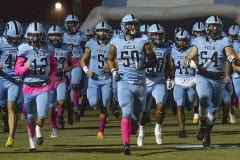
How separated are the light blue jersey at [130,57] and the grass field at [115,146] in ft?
3.61

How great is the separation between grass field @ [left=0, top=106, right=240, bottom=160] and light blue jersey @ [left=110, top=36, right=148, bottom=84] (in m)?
1.10

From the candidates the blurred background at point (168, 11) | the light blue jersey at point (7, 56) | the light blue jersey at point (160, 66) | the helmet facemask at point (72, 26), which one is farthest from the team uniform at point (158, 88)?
the blurred background at point (168, 11)

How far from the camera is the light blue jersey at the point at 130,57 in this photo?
11.5 meters

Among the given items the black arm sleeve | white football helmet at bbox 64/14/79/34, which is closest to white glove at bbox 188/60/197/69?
the black arm sleeve

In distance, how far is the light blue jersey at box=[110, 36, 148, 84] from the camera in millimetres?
11508

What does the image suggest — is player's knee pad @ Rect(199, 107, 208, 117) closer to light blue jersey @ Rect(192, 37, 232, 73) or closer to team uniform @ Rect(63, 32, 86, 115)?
light blue jersey @ Rect(192, 37, 232, 73)

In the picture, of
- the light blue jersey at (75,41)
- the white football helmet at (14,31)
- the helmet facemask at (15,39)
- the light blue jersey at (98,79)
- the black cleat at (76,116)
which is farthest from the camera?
the black cleat at (76,116)

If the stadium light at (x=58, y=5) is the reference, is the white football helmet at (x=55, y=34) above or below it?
below

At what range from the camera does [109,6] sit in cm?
2531

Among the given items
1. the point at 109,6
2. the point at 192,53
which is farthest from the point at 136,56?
the point at 109,6

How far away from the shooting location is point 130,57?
1152cm

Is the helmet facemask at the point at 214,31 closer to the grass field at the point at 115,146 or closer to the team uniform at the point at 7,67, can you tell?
the grass field at the point at 115,146

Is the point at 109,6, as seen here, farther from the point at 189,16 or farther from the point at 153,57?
the point at 153,57

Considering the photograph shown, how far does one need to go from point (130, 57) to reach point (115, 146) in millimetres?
1777
